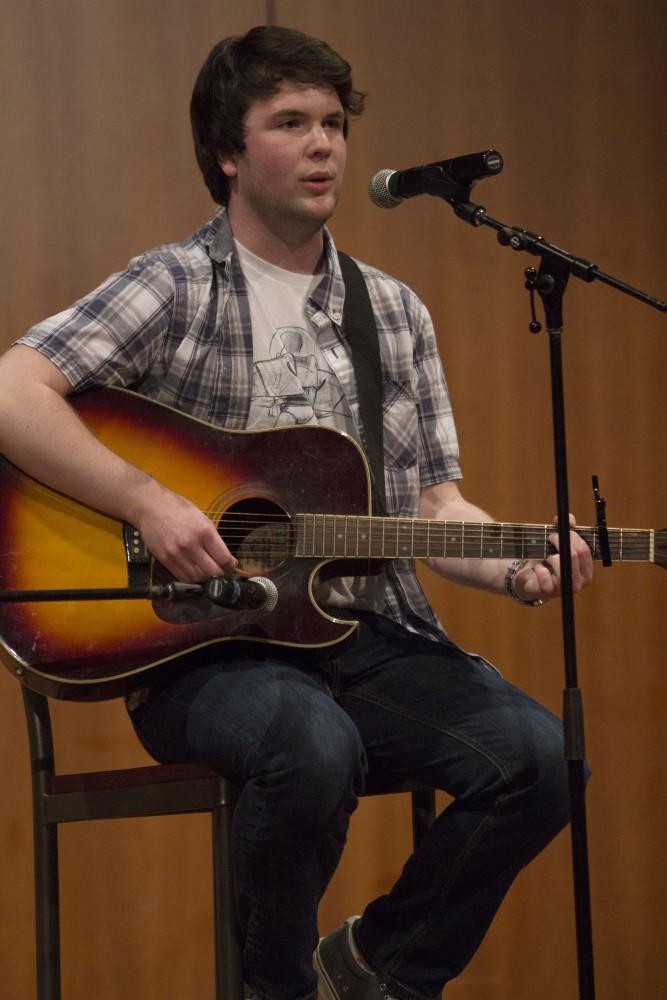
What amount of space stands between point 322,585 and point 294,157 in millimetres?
816

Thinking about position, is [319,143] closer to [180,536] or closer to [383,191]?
[383,191]

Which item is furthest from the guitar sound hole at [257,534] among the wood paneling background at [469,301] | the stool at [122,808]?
the wood paneling background at [469,301]

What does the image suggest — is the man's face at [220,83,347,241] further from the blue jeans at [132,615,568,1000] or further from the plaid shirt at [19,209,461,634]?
the blue jeans at [132,615,568,1000]

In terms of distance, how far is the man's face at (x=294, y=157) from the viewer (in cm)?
231

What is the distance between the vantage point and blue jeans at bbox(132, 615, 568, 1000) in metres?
1.85

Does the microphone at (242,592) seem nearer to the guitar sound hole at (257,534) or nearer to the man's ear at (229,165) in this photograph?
the guitar sound hole at (257,534)

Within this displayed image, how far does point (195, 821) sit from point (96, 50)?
1.97 metres

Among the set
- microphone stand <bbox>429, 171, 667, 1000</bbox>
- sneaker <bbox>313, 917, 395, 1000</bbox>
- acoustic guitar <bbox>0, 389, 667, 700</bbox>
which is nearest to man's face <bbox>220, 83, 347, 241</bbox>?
acoustic guitar <bbox>0, 389, 667, 700</bbox>

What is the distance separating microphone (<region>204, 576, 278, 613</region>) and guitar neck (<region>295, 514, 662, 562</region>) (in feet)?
0.45

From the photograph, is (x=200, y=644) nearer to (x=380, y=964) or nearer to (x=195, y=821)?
(x=380, y=964)

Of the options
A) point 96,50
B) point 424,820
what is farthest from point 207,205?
point 424,820

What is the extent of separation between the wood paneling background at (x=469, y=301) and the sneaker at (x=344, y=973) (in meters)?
1.05

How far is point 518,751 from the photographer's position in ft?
6.90

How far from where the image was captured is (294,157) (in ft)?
7.59
